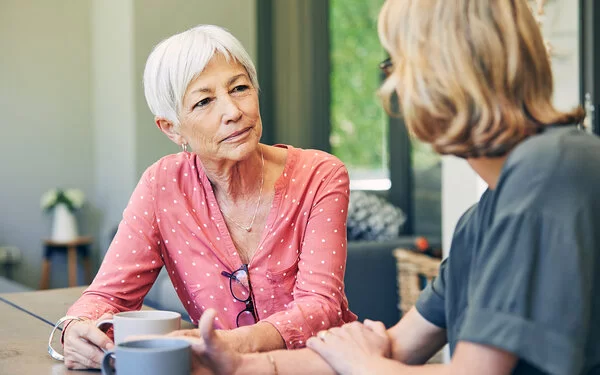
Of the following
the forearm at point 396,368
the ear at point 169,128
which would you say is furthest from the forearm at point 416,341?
the ear at point 169,128

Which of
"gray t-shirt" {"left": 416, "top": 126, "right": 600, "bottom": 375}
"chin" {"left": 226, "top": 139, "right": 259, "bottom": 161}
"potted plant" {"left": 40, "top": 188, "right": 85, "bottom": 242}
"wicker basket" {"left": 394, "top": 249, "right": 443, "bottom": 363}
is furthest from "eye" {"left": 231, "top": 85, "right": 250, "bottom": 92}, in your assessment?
"potted plant" {"left": 40, "top": 188, "right": 85, "bottom": 242}

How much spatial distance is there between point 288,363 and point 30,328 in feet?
2.40

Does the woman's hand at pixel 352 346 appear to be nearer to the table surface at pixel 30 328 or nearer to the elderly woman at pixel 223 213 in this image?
the elderly woman at pixel 223 213

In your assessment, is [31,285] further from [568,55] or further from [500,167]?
[500,167]

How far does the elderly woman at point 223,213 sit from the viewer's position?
5.54 ft

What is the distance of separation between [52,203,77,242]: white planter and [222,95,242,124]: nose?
4.03 meters

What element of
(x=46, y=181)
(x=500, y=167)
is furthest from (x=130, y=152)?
(x=500, y=167)

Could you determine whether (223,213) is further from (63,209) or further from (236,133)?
(63,209)

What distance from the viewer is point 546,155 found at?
947 mm

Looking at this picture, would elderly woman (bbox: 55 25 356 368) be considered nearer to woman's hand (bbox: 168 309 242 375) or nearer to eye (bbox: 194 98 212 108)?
eye (bbox: 194 98 212 108)

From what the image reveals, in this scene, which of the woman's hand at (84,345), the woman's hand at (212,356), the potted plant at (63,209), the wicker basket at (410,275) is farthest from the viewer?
the potted plant at (63,209)

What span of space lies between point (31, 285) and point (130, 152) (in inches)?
52.0

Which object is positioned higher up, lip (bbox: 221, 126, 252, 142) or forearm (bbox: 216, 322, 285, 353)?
lip (bbox: 221, 126, 252, 142)

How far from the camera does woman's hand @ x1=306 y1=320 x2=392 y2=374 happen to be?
3.97 feet
